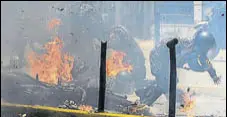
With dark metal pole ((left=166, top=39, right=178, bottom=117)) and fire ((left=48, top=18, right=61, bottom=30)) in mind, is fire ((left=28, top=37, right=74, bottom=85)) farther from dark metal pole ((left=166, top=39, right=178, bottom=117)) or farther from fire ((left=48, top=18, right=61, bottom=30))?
dark metal pole ((left=166, top=39, right=178, bottom=117))

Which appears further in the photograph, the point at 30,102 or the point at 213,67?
the point at 30,102

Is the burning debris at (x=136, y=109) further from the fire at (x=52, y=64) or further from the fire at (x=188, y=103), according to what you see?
the fire at (x=52, y=64)

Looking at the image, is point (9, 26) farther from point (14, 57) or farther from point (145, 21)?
point (145, 21)

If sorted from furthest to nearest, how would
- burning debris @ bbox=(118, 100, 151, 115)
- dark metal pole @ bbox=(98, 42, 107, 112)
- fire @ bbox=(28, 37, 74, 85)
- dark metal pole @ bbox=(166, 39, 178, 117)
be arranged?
fire @ bbox=(28, 37, 74, 85), burning debris @ bbox=(118, 100, 151, 115), dark metal pole @ bbox=(98, 42, 107, 112), dark metal pole @ bbox=(166, 39, 178, 117)

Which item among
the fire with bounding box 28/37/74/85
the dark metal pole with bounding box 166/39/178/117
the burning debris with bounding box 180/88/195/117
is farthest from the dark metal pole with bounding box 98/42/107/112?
the burning debris with bounding box 180/88/195/117

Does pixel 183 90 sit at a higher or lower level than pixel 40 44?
lower

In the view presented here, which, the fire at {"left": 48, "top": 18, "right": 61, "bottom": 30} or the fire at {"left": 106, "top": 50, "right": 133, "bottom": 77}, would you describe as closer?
the fire at {"left": 106, "top": 50, "right": 133, "bottom": 77}

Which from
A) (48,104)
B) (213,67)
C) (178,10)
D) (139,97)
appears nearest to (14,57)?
(48,104)

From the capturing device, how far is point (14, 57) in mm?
7902

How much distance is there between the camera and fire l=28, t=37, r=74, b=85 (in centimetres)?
766

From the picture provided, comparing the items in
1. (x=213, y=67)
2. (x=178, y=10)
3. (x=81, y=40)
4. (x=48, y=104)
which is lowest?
(x=48, y=104)

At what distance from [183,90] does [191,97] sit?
0.18 meters

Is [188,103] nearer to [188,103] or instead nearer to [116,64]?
[188,103]

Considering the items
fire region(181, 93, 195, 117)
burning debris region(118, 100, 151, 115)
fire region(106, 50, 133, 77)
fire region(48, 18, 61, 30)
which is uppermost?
fire region(48, 18, 61, 30)
